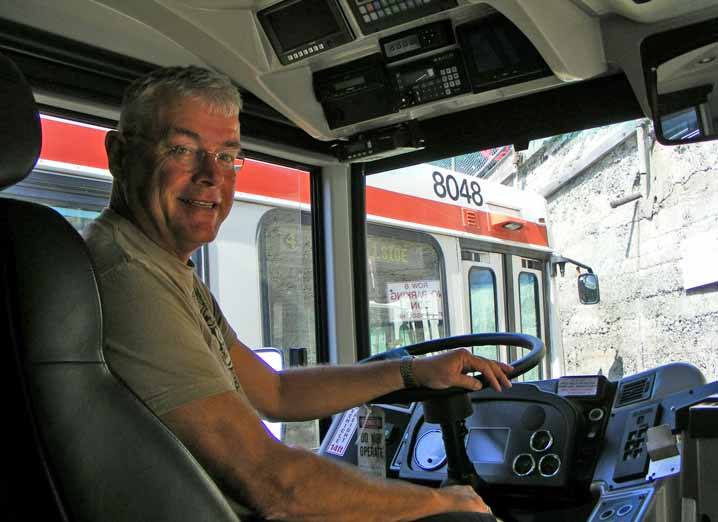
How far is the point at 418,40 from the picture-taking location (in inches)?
82.3

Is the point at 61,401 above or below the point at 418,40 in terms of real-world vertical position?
below

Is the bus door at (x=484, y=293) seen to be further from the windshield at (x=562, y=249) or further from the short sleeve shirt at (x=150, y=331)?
the short sleeve shirt at (x=150, y=331)

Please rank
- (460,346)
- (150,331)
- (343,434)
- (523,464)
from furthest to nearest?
(343,434), (460,346), (523,464), (150,331)

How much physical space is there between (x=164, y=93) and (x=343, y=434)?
1364mm

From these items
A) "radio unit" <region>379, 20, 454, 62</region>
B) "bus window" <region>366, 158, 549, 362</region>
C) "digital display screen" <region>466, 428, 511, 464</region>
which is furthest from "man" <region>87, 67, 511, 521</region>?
"bus window" <region>366, 158, 549, 362</region>

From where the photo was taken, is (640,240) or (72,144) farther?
(640,240)

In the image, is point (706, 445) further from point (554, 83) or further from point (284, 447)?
point (554, 83)

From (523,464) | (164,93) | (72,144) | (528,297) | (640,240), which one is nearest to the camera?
(164,93)

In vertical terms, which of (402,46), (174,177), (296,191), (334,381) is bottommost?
(334,381)

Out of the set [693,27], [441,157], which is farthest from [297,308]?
[693,27]

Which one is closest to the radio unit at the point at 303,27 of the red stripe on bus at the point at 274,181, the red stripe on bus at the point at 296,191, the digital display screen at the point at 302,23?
the digital display screen at the point at 302,23

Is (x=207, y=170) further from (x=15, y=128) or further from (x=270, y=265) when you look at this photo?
(x=270, y=265)

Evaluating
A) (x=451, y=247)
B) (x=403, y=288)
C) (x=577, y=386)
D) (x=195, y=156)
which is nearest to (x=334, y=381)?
(x=577, y=386)

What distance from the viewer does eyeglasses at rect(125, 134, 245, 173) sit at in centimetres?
143
